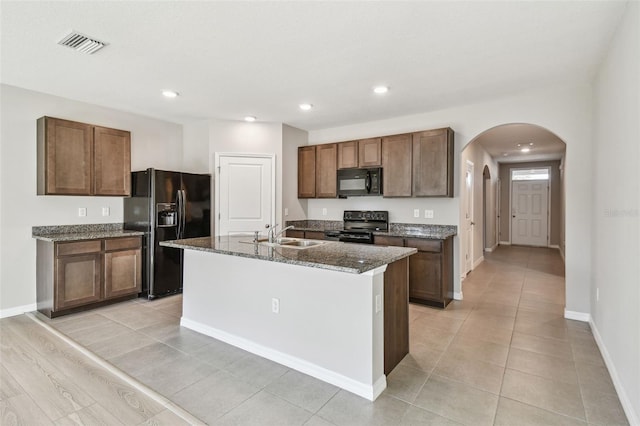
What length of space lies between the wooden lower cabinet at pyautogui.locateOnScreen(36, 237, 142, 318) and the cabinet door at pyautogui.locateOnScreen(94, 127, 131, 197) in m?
0.72

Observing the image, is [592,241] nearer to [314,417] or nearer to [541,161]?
[314,417]

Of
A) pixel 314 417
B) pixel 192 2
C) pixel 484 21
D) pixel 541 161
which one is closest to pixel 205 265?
pixel 314 417

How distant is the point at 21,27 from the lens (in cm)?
238

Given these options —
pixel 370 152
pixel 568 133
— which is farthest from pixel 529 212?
pixel 370 152

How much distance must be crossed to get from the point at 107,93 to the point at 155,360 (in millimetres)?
3104

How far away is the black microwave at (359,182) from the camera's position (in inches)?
188

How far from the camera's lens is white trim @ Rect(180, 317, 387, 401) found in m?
2.16

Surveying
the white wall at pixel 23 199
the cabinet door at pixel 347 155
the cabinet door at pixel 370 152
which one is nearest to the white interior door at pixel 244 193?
the cabinet door at pixel 347 155

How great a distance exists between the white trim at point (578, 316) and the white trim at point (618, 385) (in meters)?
0.52

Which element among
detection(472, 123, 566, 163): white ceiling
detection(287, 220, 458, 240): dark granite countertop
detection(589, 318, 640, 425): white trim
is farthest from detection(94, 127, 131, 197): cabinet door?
detection(589, 318, 640, 425): white trim

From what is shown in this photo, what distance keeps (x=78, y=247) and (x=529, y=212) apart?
425 inches

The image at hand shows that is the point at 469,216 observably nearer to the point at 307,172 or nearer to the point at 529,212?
the point at 307,172

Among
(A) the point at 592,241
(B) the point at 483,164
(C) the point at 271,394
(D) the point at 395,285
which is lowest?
(C) the point at 271,394

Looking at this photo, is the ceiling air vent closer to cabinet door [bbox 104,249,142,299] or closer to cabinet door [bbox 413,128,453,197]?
cabinet door [bbox 104,249,142,299]
